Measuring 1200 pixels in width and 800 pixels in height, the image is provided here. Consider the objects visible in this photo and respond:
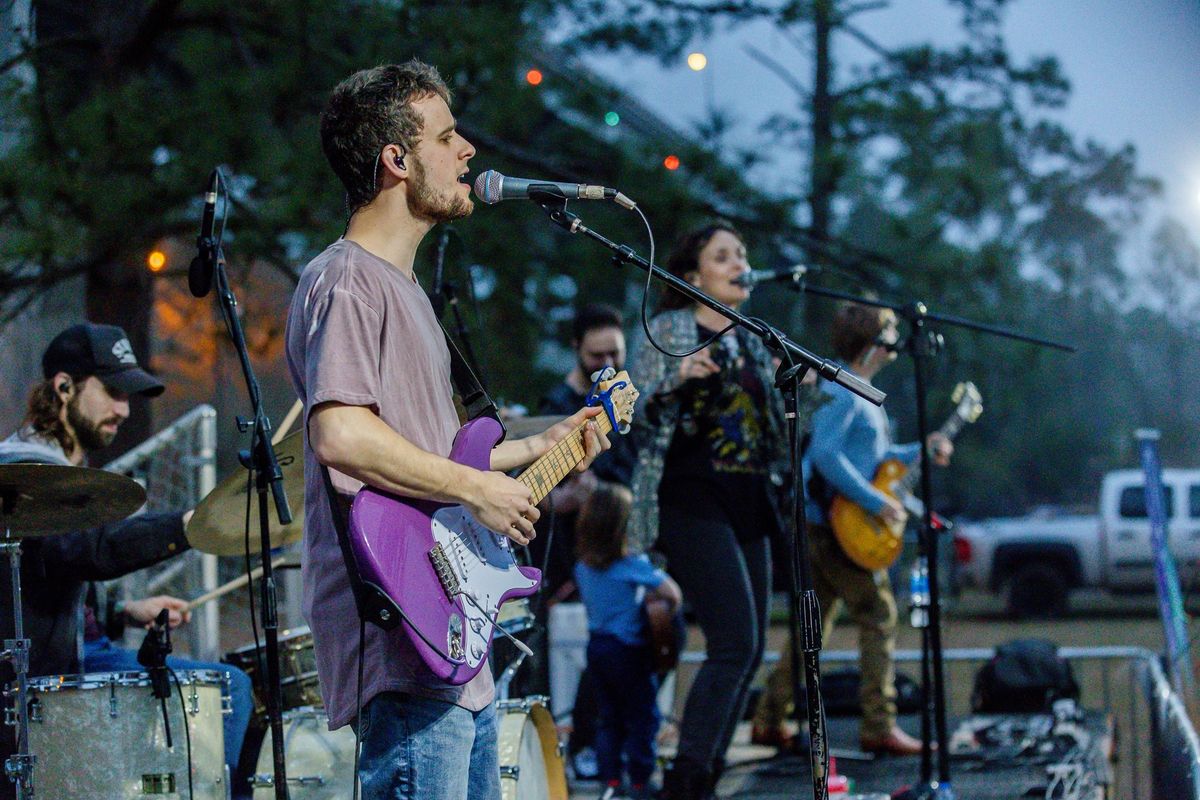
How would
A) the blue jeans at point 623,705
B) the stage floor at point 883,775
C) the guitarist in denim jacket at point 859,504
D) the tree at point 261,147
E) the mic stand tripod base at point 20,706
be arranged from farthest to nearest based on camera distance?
the tree at point 261,147, the guitarist in denim jacket at point 859,504, the blue jeans at point 623,705, the stage floor at point 883,775, the mic stand tripod base at point 20,706

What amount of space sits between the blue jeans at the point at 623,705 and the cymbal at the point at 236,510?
2052mm

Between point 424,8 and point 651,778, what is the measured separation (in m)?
4.91

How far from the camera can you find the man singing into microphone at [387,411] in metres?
2.53

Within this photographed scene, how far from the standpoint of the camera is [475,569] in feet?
8.93

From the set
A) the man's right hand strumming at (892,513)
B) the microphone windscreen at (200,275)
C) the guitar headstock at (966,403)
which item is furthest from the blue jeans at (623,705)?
the microphone windscreen at (200,275)

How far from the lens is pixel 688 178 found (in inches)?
360

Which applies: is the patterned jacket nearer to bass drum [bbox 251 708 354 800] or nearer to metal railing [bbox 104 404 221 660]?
bass drum [bbox 251 708 354 800]

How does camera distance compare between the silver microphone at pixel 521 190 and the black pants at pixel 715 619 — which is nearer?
the silver microphone at pixel 521 190

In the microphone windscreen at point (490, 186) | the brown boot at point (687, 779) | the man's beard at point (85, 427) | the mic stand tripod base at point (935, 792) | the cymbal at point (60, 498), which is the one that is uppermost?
the microphone windscreen at point (490, 186)

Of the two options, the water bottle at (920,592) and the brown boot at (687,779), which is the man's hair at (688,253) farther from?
the brown boot at (687,779)

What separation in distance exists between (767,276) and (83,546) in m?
2.45

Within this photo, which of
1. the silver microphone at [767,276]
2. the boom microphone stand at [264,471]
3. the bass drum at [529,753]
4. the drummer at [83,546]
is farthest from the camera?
the silver microphone at [767,276]

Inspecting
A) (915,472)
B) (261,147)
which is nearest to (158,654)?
(915,472)

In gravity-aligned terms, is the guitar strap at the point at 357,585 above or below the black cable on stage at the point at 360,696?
above
